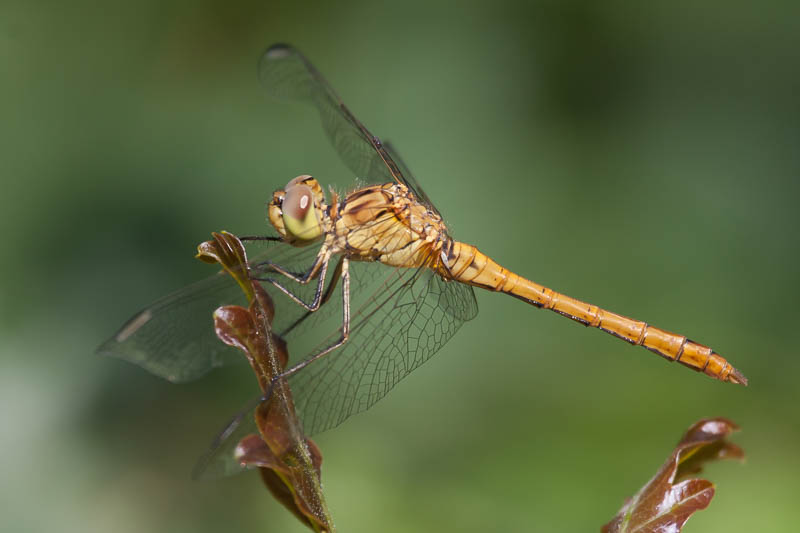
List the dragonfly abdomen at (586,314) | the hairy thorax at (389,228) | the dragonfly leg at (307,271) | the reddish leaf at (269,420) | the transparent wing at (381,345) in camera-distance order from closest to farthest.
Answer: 1. the reddish leaf at (269,420)
2. the transparent wing at (381,345)
3. the dragonfly leg at (307,271)
4. the hairy thorax at (389,228)
5. the dragonfly abdomen at (586,314)

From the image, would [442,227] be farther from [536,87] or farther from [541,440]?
[536,87]

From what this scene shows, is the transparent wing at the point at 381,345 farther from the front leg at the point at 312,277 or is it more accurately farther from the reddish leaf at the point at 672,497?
the reddish leaf at the point at 672,497

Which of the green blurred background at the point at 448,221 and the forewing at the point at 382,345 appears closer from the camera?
the forewing at the point at 382,345

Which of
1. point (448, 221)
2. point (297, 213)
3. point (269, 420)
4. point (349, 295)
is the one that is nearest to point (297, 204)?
point (297, 213)

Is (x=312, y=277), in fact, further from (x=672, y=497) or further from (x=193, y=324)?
(x=672, y=497)

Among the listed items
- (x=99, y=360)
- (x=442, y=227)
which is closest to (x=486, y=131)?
(x=442, y=227)

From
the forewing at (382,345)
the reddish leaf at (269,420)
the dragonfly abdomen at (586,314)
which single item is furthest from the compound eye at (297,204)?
the reddish leaf at (269,420)
